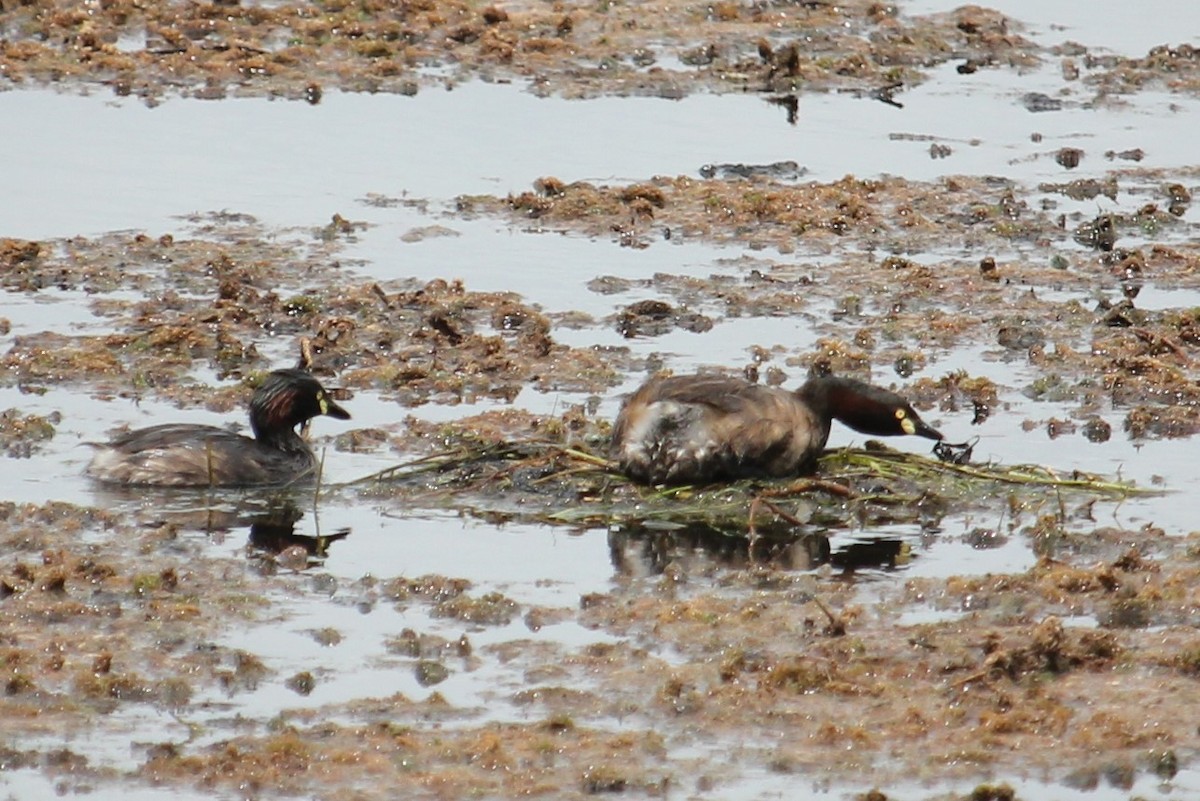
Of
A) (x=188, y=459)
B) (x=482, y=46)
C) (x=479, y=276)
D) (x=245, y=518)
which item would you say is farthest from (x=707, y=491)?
(x=482, y=46)

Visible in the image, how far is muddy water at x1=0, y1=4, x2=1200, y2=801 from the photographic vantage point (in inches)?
353

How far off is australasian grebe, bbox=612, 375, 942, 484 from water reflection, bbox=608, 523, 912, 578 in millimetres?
423

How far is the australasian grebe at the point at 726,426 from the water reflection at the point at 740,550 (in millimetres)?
423

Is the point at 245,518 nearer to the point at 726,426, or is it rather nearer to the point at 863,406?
the point at 726,426

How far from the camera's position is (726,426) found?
38.0 ft

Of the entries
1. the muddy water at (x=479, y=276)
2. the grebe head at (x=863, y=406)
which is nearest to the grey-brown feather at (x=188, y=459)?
the muddy water at (x=479, y=276)

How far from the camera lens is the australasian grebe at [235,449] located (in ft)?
38.2

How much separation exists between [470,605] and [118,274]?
21.1 feet

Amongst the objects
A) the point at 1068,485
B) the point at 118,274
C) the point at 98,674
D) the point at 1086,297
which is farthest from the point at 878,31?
the point at 98,674

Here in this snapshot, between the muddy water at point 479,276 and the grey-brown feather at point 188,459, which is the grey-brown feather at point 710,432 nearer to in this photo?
the muddy water at point 479,276

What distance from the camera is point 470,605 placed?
964cm

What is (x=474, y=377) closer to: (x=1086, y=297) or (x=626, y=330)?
(x=626, y=330)

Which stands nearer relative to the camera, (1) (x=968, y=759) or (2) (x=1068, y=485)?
(1) (x=968, y=759)

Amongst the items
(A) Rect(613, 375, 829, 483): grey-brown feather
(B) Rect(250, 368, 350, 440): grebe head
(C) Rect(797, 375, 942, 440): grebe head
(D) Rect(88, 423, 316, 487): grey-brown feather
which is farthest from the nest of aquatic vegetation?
(B) Rect(250, 368, 350, 440): grebe head
